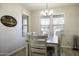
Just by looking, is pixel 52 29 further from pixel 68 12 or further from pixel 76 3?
pixel 76 3

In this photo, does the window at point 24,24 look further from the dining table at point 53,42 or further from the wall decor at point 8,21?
the dining table at point 53,42

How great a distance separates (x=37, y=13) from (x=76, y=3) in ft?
2.35

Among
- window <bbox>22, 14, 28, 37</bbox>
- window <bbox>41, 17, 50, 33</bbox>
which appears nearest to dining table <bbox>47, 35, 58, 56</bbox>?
window <bbox>41, 17, 50, 33</bbox>

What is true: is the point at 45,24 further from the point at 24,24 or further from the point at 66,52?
the point at 66,52

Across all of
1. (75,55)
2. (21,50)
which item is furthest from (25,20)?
(75,55)

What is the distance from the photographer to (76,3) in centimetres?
192

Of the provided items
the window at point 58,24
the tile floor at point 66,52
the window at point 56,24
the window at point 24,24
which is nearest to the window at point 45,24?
the window at point 56,24

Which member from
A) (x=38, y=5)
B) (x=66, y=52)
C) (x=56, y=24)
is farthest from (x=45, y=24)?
(x=66, y=52)

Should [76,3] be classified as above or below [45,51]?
above

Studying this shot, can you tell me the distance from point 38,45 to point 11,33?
1.82ft

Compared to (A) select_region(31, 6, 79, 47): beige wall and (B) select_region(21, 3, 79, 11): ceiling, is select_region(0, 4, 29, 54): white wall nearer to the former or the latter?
(B) select_region(21, 3, 79, 11): ceiling

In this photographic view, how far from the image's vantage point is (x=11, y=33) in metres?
2.02

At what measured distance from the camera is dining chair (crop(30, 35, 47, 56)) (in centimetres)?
206

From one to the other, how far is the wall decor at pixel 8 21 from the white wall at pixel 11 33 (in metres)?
0.05
